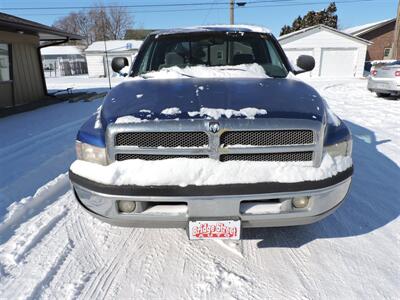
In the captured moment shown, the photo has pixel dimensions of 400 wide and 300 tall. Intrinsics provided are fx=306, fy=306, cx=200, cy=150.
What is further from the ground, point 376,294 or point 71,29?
point 71,29

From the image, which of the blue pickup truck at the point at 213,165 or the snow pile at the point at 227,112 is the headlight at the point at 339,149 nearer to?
the blue pickup truck at the point at 213,165

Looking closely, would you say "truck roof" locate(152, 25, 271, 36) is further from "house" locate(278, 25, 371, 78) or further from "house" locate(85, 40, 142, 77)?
"house" locate(85, 40, 142, 77)

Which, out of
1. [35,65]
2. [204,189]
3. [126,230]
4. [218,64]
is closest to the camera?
[204,189]

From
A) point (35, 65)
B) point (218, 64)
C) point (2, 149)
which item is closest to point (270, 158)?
point (218, 64)

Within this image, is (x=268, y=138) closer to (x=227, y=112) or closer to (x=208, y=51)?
(x=227, y=112)

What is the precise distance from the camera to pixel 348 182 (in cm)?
228

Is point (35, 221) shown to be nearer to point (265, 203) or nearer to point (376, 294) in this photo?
point (265, 203)

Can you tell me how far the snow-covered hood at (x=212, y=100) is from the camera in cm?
216

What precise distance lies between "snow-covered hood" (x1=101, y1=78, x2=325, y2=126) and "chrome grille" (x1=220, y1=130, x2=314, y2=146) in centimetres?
11

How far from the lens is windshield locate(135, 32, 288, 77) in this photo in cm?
369

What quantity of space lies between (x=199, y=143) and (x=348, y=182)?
3.80 ft

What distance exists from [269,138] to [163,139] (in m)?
0.73

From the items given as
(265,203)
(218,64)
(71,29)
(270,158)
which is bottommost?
(265,203)

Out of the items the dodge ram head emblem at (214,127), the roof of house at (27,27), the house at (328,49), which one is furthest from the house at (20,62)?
the house at (328,49)
